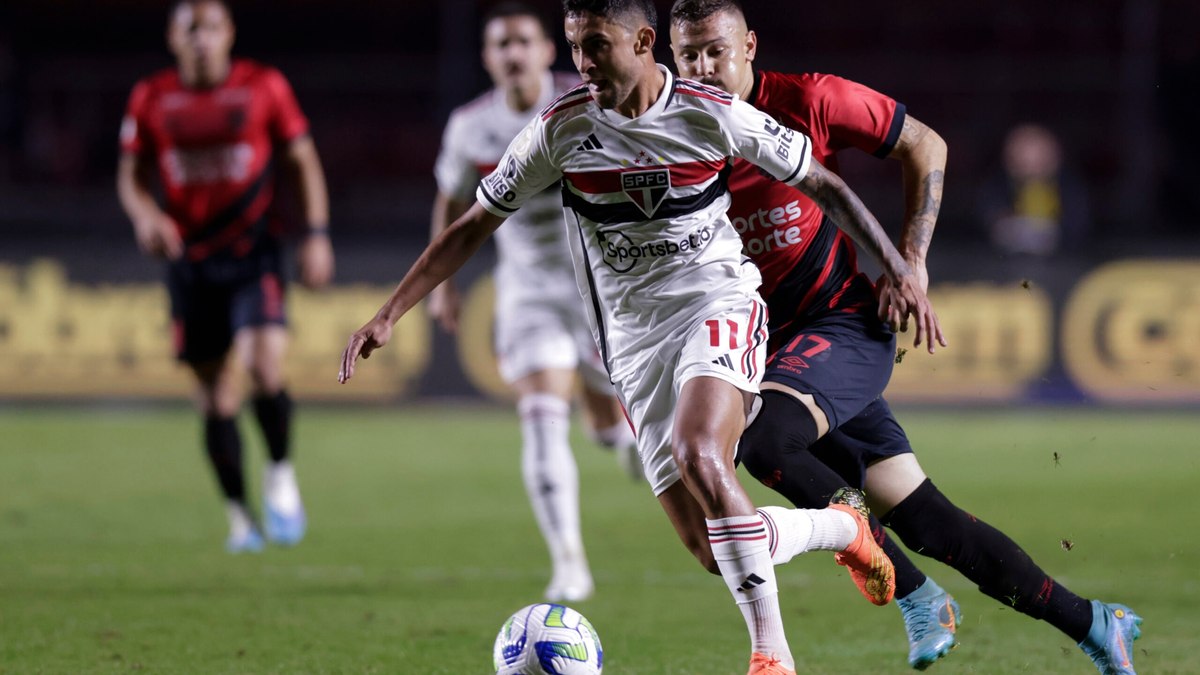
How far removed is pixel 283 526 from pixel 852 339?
166 inches

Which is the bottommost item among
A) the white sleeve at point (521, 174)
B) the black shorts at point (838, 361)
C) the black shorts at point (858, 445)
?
the black shorts at point (858, 445)

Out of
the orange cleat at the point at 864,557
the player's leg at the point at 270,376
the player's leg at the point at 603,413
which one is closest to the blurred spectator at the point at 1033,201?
the player's leg at the point at 603,413

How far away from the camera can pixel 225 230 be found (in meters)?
8.27

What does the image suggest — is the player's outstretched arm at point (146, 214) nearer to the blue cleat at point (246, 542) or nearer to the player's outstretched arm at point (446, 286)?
the blue cleat at point (246, 542)

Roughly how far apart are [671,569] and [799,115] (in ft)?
10.3

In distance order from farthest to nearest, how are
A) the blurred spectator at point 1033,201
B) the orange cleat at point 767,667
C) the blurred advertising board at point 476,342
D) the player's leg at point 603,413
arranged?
the blurred spectator at point 1033,201 < the blurred advertising board at point 476,342 < the player's leg at point 603,413 < the orange cleat at point 767,667

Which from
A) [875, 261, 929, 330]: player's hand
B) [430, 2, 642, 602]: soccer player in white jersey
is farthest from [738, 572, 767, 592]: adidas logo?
[430, 2, 642, 602]: soccer player in white jersey

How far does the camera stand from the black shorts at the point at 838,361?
4.62 m

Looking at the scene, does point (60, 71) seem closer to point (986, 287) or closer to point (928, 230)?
point (986, 287)

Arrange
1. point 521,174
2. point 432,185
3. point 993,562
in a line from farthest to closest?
point 432,185
point 993,562
point 521,174

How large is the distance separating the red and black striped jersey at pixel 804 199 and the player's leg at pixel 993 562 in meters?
0.59

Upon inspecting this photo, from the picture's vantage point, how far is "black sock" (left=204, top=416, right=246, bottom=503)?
26.8 ft

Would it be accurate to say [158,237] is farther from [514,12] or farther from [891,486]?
[891,486]

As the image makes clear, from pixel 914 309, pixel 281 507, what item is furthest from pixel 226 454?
pixel 914 309
